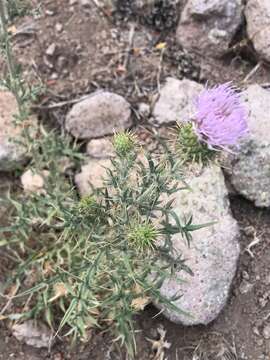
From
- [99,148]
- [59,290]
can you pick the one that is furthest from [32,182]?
[59,290]

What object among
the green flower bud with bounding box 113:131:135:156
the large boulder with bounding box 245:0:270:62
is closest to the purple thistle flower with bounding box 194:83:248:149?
the green flower bud with bounding box 113:131:135:156

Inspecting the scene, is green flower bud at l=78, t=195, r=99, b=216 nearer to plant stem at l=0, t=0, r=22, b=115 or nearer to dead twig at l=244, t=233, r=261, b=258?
plant stem at l=0, t=0, r=22, b=115

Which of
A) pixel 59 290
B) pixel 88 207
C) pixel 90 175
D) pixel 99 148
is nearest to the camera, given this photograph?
pixel 88 207

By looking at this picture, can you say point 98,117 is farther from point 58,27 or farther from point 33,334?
point 33,334

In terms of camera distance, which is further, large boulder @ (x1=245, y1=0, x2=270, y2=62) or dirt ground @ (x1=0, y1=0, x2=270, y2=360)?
large boulder @ (x1=245, y1=0, x2=270, y2=62)

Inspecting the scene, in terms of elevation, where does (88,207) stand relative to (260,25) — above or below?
Answer: below

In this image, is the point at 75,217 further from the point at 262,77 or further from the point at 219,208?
the point at 262,77

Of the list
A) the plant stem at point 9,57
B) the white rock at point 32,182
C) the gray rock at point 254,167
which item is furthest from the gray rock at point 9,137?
the gray rock at point 254,167
